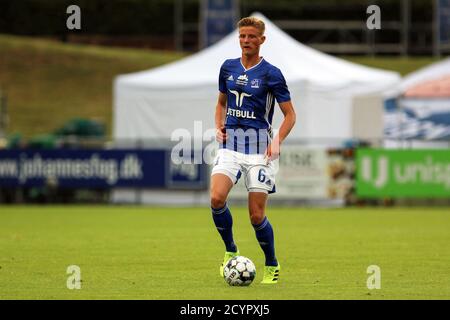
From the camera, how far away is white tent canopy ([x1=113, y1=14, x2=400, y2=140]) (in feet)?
96.1

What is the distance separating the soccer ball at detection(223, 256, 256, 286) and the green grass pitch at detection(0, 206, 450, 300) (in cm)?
8

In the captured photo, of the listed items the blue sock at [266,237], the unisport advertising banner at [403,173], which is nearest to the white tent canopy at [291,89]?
the unisport advertising banner at [403,173]

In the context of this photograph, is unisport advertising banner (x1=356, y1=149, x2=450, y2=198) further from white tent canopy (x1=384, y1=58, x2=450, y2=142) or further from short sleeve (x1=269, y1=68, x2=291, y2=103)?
short sleeve (x1=269, y1=68, x2=291, y2=103)

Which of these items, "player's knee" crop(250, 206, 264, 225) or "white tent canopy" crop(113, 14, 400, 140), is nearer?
"player's knee" crop(250, 206, 264, 225)

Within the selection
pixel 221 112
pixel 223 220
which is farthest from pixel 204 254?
pixel 221 112

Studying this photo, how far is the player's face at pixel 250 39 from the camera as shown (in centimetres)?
1191

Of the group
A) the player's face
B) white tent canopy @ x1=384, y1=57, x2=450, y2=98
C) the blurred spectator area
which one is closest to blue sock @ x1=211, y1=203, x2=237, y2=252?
the player's face

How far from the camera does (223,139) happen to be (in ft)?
40.1

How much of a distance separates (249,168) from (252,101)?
2.21 ft

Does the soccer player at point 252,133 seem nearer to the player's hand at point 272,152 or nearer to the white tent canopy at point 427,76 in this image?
the player's hand at point 272,152

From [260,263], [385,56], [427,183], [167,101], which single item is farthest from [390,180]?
[385,56]

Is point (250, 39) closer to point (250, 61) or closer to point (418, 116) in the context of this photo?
point (250, 61)

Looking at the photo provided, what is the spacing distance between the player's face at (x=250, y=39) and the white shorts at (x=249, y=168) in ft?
3.44

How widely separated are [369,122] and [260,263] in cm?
1785
